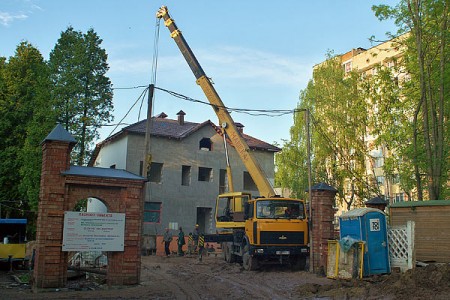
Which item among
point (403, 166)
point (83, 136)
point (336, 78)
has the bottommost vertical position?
point (403, 166)

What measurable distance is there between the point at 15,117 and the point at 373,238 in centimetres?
2599

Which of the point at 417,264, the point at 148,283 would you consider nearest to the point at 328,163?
the point at 417,264

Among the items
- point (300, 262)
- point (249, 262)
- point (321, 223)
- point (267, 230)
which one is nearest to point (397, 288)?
point (321, 223)

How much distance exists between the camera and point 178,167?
33719 millimetres

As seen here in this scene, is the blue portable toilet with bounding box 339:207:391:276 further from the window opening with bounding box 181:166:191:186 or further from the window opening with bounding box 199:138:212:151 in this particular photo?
the window opening with bounding box 199:138:212:151

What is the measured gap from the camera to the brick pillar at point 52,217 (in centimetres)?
1252

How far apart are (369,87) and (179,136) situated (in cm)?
1386

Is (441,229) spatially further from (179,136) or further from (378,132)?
(179,136)

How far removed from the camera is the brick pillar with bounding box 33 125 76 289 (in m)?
12.5

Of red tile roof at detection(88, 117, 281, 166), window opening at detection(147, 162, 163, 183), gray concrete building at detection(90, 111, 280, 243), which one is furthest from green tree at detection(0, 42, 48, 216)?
window opening at detection(147, 162, 163, 183)

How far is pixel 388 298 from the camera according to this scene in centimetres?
1091

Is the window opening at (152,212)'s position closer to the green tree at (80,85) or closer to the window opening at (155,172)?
the window opening at (155,172)

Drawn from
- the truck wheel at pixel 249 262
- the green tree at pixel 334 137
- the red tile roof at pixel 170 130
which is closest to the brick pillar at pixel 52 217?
the truck wheel at pixel 249 262

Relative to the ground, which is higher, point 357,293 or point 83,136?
point 83,136
